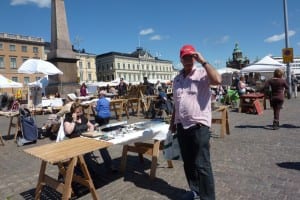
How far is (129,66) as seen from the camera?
108125 mm

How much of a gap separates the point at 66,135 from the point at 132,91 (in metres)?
8.41

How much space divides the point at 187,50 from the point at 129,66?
10587 centimetres

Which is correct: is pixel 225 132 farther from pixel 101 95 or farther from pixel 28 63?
pixel 28 63

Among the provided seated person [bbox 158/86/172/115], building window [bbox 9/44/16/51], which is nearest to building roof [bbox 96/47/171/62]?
building window [bbox 9/44/16/51]

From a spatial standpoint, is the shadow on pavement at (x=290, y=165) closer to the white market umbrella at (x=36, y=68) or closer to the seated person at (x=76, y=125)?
the seated person at (x=76, y=125)

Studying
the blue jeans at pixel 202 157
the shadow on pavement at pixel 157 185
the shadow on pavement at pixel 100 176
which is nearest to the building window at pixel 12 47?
the shadow on pavement at pixel 100 176

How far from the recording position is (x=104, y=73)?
106 m

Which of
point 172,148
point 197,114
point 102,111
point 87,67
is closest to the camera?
point 197,114

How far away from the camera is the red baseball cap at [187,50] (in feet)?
10.7

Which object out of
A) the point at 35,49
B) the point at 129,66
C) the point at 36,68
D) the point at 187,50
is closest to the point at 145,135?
the point at 187,50

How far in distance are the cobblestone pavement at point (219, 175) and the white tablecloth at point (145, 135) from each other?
26.4 inches

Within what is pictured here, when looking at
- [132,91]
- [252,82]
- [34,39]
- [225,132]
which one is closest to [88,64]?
[34,39]

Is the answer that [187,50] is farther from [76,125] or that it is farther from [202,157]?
[76,125]

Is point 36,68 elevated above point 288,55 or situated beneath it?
situated beneath
